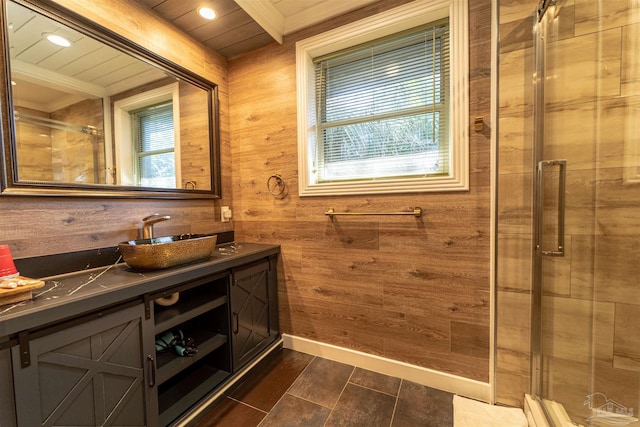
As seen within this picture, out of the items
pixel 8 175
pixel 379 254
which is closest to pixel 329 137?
pixel 379 254

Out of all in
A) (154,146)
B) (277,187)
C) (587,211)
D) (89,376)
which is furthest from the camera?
(277,187)

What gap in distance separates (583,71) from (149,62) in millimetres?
2428

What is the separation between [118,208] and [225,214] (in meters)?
0.78

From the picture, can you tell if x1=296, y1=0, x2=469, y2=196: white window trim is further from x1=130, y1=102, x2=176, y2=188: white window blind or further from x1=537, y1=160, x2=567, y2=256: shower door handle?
x1=130, y1=102, x2=176, y2=188: white window blind

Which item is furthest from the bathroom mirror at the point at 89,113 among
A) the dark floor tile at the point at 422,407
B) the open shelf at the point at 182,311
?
the dark floor tile at the point at 422,407

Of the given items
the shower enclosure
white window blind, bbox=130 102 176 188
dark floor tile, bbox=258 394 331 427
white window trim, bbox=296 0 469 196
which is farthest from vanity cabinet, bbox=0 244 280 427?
the shower enclosure

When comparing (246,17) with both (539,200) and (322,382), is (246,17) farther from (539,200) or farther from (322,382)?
(322,382)

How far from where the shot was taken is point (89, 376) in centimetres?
99

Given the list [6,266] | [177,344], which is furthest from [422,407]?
[6,266]

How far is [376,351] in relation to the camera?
1.82 metres

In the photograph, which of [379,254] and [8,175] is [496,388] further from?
[8,175]

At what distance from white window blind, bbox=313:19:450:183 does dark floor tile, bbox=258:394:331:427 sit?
1463 millimetres

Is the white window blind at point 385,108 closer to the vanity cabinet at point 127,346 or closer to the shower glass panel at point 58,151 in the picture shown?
the vanity cabinet at point 127,346

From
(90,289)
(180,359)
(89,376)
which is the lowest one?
(180,359)
